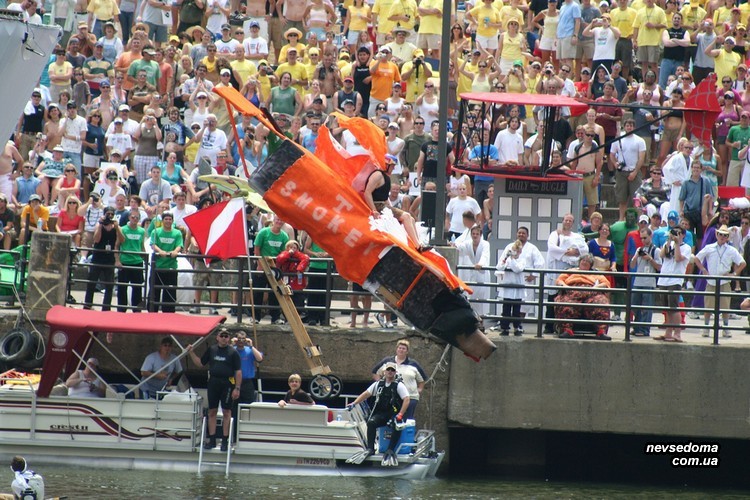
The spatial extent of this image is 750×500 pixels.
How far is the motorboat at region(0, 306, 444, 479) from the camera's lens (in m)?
19.7

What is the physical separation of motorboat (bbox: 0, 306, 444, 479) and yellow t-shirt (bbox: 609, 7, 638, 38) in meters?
11.1

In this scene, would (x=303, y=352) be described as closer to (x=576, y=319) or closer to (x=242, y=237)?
(x=242, y=237)

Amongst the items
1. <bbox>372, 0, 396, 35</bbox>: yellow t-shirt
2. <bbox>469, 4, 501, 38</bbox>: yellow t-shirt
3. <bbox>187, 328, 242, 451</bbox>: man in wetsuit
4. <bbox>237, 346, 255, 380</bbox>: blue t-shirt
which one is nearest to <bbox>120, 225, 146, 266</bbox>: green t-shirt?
<bbox>187, 328, 242, 451</bbox>: man in wetsuit

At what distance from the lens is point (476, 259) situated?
21500 millimetres

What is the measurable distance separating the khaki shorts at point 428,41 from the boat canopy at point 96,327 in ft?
33.3

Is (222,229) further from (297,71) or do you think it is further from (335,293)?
(297,71)

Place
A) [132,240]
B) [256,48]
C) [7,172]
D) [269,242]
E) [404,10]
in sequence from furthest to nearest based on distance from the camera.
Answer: [256,48] < [404,10] < [7,172] < [132,240] < [269,242]

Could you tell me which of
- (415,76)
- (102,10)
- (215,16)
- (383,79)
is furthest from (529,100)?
(102,10)

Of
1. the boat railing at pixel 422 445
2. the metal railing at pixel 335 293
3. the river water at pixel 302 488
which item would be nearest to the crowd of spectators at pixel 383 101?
the metal railing at pixel 335 293

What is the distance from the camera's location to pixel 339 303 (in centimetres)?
2277

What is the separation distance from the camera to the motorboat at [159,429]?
64.6 ft

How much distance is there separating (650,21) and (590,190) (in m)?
4.63

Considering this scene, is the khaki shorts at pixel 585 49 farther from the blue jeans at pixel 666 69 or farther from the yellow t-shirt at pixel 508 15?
the blue jeans at pixel 666 69

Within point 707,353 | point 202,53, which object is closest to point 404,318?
point 707,353
